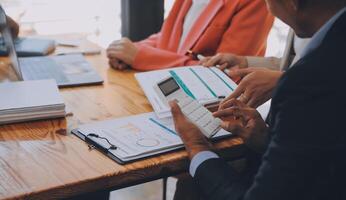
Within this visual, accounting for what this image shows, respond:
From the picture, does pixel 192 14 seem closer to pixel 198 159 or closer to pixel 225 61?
pixel 225 61

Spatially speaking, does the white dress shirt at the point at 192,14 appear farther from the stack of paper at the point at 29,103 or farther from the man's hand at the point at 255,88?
the stack of paper at the point at 29,103

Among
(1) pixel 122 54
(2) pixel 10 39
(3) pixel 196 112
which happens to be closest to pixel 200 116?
(3) pixel 196 112

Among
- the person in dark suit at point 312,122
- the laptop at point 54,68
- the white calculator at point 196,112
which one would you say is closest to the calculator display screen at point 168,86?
the white calculator at point 196,112

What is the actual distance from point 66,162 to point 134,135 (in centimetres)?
17

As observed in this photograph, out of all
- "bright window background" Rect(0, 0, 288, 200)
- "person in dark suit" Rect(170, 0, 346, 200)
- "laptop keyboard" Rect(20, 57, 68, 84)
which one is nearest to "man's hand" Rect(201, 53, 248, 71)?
"laptop keyboard" Rect(20, 57, 68, 84)

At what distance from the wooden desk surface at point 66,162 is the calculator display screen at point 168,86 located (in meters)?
0.07

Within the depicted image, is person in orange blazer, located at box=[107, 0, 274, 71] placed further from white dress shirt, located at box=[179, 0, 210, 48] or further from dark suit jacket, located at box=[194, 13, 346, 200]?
dark suit jacket, located at box=[194, 13, 346, 200]

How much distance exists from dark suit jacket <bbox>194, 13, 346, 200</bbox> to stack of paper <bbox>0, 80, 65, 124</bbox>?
1.85 feet

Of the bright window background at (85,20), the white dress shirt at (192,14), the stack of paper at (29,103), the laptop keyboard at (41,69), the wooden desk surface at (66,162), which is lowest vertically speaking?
the bright window background at (85,20)

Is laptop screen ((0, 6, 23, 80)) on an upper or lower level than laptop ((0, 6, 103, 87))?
upper

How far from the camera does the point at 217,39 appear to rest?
150cm

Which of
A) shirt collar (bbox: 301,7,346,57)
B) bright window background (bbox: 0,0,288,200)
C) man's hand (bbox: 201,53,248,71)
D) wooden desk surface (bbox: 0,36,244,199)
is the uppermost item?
shirt collar (bbox: 301,7,346,57)

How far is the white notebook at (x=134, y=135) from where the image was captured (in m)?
0.87

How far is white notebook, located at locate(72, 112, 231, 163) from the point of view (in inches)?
34.1
